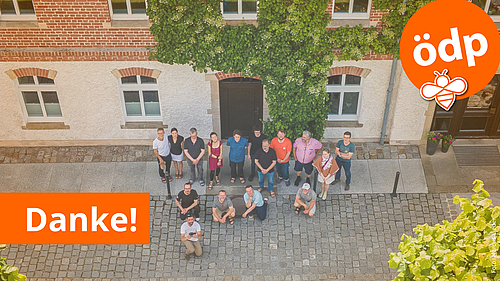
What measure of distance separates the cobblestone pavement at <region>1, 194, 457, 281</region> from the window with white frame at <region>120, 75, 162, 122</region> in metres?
2.98

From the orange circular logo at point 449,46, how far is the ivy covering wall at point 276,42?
0.40 metres

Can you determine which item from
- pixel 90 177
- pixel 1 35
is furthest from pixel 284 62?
pixel 1 35

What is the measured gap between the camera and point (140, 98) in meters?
13.3

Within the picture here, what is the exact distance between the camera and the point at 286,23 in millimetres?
11234

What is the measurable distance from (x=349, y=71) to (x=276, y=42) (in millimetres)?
2530

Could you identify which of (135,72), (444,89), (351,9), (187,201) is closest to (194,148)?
(187,201)

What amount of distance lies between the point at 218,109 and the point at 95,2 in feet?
14.3

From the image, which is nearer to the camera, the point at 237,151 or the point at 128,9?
the point at 128,9

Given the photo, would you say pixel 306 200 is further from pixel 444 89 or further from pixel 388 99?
pixel 444 89

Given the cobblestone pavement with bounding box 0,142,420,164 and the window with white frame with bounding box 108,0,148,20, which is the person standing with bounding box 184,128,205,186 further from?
the window with white frame with bounding box 108,0,148,20

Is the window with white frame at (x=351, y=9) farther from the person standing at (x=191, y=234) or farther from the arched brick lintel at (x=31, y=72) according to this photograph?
the arched brick lintel at (x=31, y=72)

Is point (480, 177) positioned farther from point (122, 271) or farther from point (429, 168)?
point (122, 271)

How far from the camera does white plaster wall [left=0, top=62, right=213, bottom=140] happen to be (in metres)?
12.5

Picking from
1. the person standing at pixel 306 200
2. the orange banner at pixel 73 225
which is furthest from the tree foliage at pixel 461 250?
the orange banner at pixel 73 225
